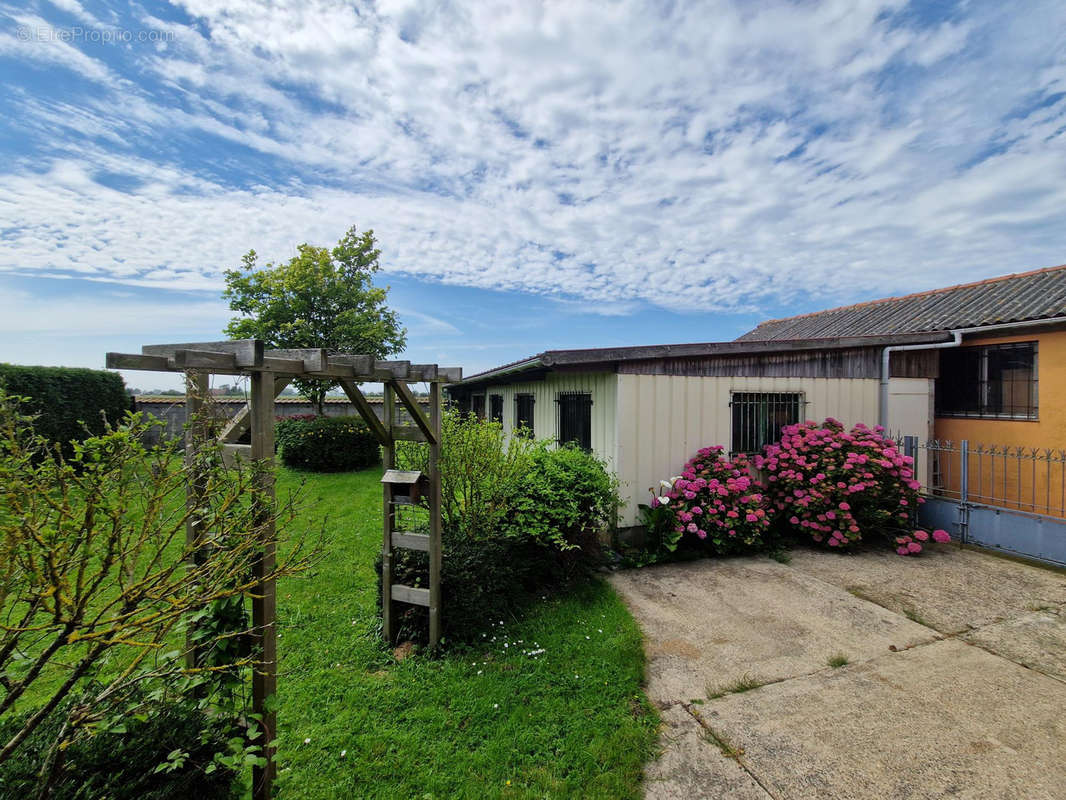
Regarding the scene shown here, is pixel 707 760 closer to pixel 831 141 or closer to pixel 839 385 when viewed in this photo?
pixel 839 385

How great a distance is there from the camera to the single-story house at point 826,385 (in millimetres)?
5715

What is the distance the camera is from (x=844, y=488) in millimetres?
5727

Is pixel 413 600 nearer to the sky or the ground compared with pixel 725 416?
nearer to the ground

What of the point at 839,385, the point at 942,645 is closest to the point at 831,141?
the point at 839,385

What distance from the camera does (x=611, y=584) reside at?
4.70 m

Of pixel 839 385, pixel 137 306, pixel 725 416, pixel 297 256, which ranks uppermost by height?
pixel 297 256

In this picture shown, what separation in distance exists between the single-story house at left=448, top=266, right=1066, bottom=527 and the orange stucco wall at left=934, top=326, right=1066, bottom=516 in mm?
18

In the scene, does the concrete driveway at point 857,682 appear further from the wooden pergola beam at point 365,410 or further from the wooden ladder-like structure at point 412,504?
the wooden pergola beam at point 365,410

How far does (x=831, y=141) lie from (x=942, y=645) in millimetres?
7660

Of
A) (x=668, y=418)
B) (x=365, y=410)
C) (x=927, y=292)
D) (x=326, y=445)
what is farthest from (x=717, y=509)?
(x=326, y=445)

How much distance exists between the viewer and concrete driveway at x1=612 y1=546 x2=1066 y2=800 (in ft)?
7.32

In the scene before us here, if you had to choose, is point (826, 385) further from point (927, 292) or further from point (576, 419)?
point (927, 292)

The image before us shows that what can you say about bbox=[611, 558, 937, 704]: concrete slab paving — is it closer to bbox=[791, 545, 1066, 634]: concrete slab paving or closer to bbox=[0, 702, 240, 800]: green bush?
bbox=[791, 545, 1066, 634]: concrete slab paving

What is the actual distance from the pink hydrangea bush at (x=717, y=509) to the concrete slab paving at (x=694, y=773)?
9.85ft
